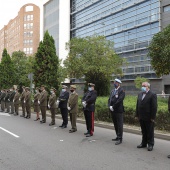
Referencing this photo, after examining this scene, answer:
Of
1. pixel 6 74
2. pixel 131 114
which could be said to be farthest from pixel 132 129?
pixel 6 74

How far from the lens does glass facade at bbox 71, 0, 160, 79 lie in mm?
43875

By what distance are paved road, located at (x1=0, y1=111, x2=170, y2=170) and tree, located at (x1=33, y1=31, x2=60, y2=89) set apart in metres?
11.7

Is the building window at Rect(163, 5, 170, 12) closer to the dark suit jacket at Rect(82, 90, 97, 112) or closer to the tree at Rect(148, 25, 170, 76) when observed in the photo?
the tree at Rect(148, 25, 170, 76)

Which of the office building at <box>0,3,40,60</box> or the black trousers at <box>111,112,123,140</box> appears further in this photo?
the office building at <box>0,3,40,60</box>

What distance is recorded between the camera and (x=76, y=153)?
264 inches

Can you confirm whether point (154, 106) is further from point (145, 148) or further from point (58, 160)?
point (58, 160)

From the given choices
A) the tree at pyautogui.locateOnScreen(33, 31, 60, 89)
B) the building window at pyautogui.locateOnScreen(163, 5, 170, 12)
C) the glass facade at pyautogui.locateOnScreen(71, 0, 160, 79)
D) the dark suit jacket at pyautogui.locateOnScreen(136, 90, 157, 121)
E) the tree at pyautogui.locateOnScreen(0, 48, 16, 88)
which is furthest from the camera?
the glass facade at pyautogui.locateOnScreen(71, 0, 160, 79)

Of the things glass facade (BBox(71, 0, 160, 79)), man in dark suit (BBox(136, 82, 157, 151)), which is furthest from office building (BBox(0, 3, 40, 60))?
man in dark suit (BBox(136, 82, 157, 151))

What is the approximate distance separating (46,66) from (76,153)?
14.8 m

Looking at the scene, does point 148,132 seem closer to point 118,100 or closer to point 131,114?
point 118,100

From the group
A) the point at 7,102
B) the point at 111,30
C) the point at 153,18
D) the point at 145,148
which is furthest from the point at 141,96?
the point at 111,30

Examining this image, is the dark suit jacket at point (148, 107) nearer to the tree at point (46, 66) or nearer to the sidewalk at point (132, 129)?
the sidewalk at point (132, 129)

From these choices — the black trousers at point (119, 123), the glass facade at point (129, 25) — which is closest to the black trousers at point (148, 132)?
the black trousers at point (119, 123)

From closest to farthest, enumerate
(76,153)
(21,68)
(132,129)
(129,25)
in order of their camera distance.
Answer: (76,153) < (132,129) < (129,25) < (21,68)
